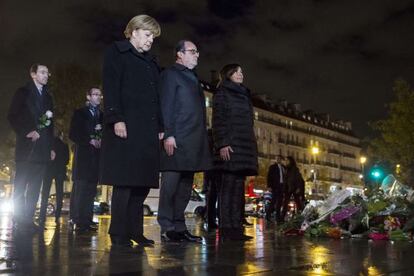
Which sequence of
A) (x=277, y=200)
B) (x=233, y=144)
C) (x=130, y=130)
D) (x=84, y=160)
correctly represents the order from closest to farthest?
(x=130, y=130) < (x=233, y=144) < (x=84, y=160) < (x=277, y=200)

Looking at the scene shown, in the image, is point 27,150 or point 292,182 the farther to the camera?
point 292,182

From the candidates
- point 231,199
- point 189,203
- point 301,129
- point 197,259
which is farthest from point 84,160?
point 301,129

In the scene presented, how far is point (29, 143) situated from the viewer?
328 inches

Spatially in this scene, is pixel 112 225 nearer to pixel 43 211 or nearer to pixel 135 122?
pixel 135 122

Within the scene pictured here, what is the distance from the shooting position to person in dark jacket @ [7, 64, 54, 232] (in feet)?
27.3

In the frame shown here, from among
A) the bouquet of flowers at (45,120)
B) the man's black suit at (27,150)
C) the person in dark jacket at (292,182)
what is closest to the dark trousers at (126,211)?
the man's black suit at (27,150)

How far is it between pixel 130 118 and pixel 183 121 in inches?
37.0

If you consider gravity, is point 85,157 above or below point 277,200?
above

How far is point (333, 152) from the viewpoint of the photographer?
463 feet

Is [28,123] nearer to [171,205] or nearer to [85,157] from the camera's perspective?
[85,157]

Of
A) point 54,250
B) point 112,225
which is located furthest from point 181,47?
point 54,250

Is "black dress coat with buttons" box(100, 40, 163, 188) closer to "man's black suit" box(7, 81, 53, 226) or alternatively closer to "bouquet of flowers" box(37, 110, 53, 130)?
"man's black suit" box(7, 81, 53, 226)

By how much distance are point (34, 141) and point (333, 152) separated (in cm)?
13695

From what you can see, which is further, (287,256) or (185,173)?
(185,173)
